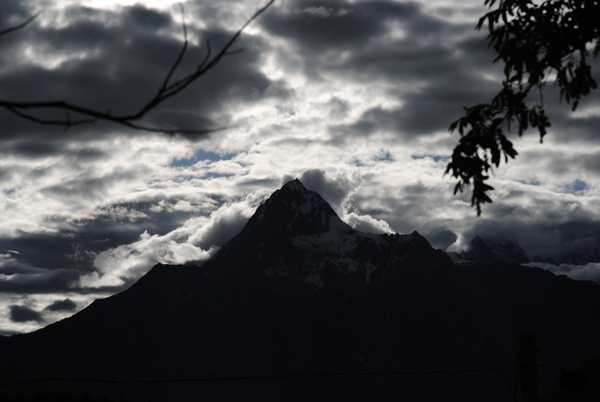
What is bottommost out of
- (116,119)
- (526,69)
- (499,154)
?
(116,119)

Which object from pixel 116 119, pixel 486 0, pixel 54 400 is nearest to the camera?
pixel 116 119

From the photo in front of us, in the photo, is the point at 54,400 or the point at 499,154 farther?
the point at 54,400

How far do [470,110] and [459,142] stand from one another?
63 cm

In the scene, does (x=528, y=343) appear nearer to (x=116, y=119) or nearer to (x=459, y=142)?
(x=459, y=142)

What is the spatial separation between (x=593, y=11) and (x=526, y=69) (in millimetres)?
1492

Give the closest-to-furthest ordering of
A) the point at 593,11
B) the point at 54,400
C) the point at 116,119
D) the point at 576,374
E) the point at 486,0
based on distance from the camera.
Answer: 1. the point at 116,119
2. the point at 593,11
3. the point at 486,0
4. the point at 576,374
5. the point at 54,400

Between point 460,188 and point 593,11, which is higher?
point 593,11

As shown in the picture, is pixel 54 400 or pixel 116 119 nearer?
pixel 116 119

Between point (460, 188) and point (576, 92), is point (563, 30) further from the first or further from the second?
point (460, 188)

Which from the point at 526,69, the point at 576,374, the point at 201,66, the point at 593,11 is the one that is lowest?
the point at 576,374

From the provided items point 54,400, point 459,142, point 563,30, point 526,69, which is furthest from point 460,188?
point 54,400

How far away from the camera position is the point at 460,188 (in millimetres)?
11281

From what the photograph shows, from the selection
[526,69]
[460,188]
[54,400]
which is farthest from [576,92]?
[54,400]

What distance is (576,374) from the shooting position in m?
14.6
